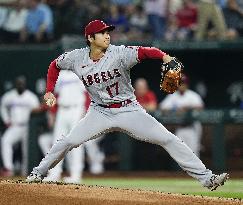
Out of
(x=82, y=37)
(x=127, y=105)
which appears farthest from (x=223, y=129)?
(x=127, y=105)

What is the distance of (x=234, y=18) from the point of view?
15.2m

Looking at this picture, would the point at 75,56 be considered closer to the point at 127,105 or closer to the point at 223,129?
the point at 127,105

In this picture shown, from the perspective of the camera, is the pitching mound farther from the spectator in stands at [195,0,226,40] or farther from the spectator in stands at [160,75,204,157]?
the spectator in stands at [195,0,226,40]

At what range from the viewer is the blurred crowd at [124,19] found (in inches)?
599

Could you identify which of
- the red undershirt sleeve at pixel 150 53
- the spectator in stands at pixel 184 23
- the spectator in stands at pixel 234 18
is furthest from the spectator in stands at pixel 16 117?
the red undershirt sleeve at pixel 150 53

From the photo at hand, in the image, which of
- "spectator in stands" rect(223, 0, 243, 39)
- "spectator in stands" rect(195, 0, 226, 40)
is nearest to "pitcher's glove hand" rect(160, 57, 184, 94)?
"spectator in stands" rect(195, 0, 226, 40)

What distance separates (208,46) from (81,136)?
7432mm

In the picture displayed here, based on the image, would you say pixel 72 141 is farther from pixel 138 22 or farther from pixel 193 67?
pixel 193 67

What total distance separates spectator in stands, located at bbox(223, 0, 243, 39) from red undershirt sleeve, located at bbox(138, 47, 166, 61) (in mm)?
7371

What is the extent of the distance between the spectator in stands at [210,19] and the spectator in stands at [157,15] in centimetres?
73

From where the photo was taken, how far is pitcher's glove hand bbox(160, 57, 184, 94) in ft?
25.3

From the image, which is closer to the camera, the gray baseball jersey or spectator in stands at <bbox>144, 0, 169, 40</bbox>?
the gray baseball jersey

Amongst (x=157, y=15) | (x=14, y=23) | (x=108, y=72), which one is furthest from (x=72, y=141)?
(x=14, y=23)

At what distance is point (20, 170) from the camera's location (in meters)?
15.9
